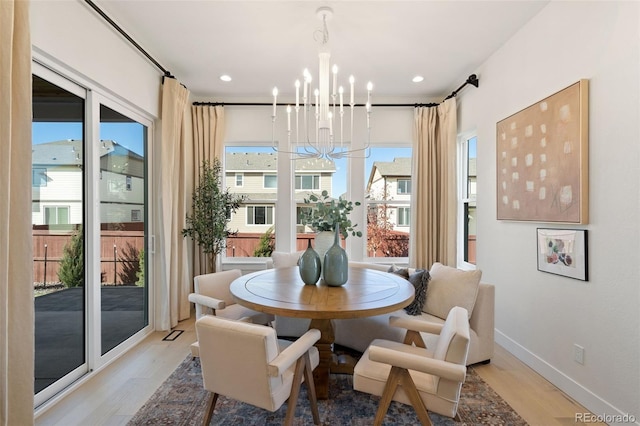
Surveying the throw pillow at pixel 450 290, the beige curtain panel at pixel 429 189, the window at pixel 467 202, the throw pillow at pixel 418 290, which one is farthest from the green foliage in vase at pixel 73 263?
the window at pixel 467 202

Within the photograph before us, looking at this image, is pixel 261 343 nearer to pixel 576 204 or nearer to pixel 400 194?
pixel 576 204

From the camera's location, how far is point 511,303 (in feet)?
9.20

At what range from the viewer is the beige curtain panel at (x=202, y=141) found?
393 cm

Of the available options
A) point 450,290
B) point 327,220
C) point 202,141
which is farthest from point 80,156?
point 450,290

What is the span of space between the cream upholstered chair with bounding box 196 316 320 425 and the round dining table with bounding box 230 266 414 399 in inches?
8.8

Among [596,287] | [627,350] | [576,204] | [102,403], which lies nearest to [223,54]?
[102,403]

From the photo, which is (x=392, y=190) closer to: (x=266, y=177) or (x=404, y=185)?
(x=404, y=185)

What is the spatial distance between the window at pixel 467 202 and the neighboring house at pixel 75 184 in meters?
3.81

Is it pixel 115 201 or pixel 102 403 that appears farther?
pixel 115 201

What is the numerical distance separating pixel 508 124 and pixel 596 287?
1.57m

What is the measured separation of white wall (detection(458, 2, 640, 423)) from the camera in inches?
68.5

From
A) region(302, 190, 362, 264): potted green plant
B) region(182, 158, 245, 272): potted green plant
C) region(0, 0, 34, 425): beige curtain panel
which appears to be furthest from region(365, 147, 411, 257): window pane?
region(0, 0, 34, 425): beige curtain panel

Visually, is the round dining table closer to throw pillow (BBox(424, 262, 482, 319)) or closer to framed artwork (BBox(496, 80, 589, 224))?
throw pillow (BBox(424, 262, 482, 319))

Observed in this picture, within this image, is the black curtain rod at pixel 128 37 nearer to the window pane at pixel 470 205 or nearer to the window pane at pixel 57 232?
the window pane at pixel 57 232
